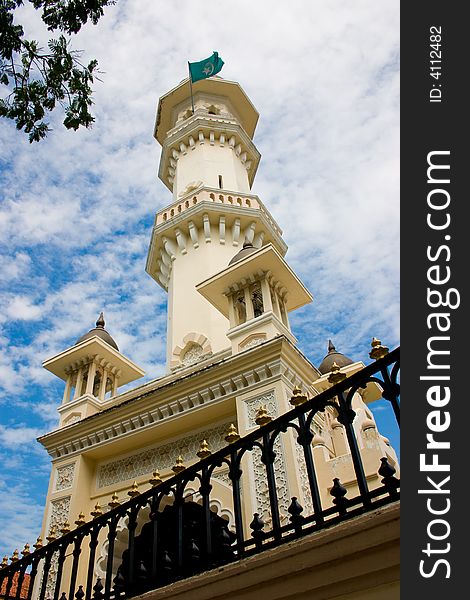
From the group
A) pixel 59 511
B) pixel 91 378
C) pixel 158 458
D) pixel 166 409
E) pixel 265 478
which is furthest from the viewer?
pixel 91 378

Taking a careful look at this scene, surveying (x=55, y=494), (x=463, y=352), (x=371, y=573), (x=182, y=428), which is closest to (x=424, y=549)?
(x=371, y=573)

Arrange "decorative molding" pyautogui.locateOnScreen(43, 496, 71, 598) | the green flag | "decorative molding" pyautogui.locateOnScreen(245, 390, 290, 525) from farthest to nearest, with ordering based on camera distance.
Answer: the green flag → "decorative molding" pyautogui.locateOnScreen(43, 496, 71, 598) → "decorative molding" pyautogui.locateOnScreen(245, 390, 290, 525)

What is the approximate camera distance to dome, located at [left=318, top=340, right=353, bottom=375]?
486 inches

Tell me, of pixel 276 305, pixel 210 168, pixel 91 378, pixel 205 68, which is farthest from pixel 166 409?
pixel 205 68

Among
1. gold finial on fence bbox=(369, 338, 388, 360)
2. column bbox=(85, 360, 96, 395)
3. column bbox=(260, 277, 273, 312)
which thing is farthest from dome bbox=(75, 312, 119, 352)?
gold finial on fence bbox=(369, 338, 388, 360)

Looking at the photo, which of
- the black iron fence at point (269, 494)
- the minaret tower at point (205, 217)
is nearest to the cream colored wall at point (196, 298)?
the minaret tower at point (205, 217)

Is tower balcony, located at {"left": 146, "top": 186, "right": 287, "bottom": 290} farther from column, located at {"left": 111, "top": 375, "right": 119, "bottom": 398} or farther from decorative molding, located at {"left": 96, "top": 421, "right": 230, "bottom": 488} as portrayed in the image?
decorative molding, located at {"left": 96, "top": 421, "right": 230, "bottom": 488}

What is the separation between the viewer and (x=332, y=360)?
12555mm

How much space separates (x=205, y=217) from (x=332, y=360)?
5.17 m

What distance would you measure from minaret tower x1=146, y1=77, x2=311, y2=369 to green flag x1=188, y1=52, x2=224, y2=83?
0.78 metres

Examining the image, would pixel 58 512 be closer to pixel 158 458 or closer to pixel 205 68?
pixel 158 458

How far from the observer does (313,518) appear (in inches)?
109

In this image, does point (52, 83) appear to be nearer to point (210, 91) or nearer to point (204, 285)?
point (204, 285)

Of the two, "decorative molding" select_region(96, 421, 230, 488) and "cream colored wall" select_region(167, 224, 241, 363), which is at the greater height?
"cream colored wall" select_region(167, 224, 241, 363)
